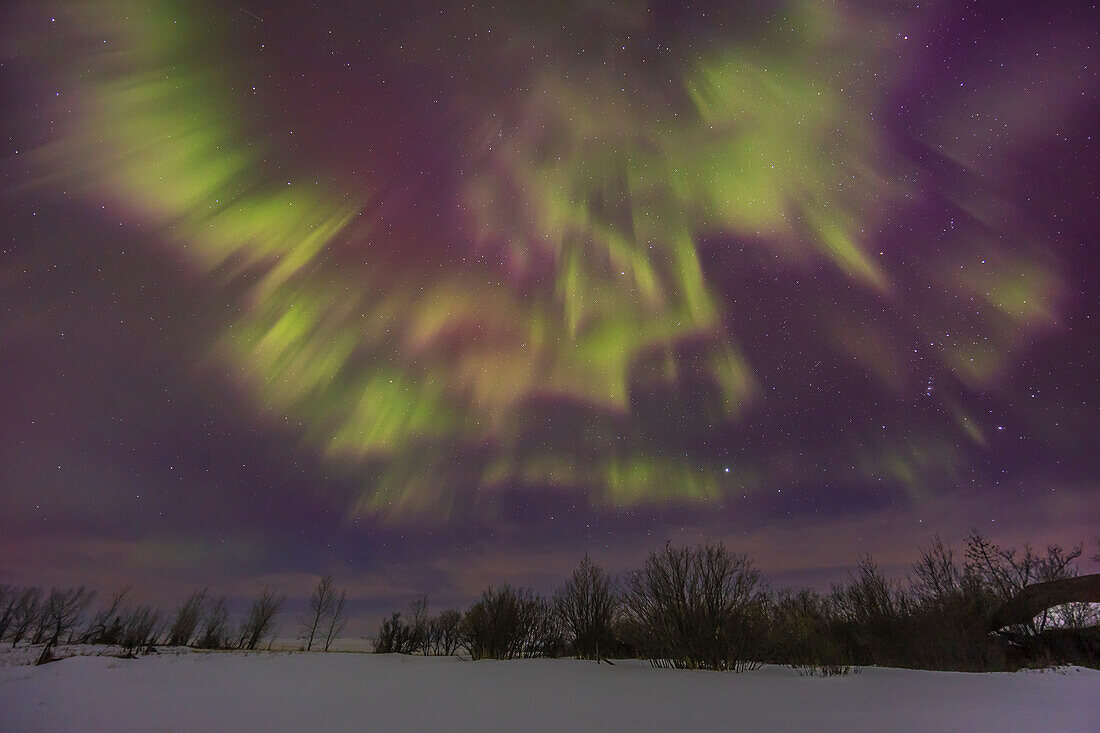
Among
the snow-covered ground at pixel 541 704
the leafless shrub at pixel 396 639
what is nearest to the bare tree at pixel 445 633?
the leafless shrub at pixel 396 639

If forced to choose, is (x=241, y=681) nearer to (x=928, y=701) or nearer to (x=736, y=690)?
(x=736, y=690)

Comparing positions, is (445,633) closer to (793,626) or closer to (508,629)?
(508,629)

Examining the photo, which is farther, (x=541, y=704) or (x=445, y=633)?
(x=445, y=633)

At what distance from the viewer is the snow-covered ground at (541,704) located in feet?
29.9

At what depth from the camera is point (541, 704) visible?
11633 mm

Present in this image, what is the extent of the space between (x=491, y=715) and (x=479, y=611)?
Result: 3240cm

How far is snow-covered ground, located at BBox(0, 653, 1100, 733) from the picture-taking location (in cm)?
911

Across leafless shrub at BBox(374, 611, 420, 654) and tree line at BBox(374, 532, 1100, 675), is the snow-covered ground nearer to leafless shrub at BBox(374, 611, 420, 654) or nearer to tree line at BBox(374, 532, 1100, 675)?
tree line at BBox(374, 532, 1100, 675)

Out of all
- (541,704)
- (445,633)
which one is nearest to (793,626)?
(541,704)

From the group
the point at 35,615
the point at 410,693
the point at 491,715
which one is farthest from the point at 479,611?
the point at 35,615

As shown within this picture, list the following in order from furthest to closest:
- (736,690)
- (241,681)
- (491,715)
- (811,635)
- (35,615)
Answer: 1. (35,615)
2. (811,635)
3. (241,681)
4. (736,690)
5. (491,715)

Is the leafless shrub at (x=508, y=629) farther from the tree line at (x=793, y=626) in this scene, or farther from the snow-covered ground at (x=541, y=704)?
the snow-covered ground at (x=541, y=704)

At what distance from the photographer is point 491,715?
10086 mm

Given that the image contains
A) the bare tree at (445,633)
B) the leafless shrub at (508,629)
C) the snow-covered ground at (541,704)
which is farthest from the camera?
the bare tree at (445,633)
